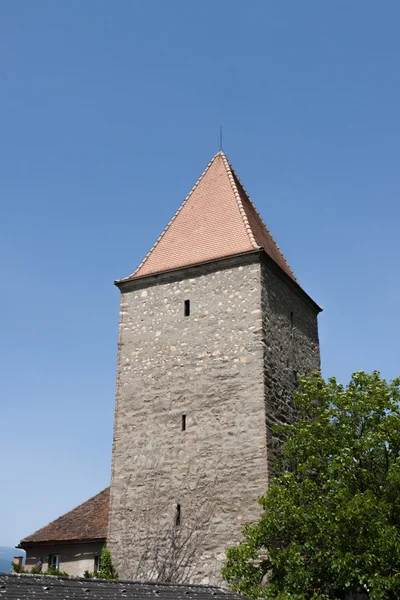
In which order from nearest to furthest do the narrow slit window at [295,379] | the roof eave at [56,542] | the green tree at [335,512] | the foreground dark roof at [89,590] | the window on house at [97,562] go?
the foreground dark roof at [89,590]
the green tree at [335,512]
the window on house at [97,562]
the roof eave at [56,542]
the narrow slit window at [295,379]

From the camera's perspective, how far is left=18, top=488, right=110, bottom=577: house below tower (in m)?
16.3

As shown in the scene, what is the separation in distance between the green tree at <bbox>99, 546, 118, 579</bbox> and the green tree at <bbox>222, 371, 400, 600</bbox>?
10.9 ft

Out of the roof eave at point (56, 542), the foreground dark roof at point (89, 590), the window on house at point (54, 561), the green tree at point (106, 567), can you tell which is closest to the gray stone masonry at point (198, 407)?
the green tree at point (106, 567)

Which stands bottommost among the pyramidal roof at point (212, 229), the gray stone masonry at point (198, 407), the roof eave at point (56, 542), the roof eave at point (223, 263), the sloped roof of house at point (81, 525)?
the roof eave at point (56, 542)

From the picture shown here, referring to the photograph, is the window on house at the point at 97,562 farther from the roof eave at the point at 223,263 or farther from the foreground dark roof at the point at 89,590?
the roof eave at the point at 223,263

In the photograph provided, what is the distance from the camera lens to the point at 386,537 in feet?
37.2

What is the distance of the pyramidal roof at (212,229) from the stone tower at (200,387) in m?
0.06

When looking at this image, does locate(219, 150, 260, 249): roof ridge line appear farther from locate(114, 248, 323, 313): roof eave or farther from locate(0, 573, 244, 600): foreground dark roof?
locate(0, 573, 244, 600): foreground dark roof

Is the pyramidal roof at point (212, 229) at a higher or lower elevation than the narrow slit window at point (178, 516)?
higher

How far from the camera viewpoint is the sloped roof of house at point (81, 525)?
54.4 ft

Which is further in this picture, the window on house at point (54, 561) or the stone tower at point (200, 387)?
the window on house at point (54, 561)

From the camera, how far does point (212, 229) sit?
60.9 feet

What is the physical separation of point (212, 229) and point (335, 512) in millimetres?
9157

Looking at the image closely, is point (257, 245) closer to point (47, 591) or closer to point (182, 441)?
point (182, 441)
